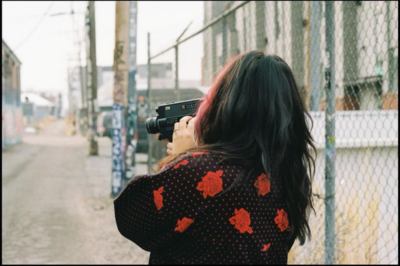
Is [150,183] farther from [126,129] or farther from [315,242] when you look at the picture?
[126,129]

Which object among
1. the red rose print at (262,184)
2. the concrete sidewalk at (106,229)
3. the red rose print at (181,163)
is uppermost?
the red rose print at (181,163)

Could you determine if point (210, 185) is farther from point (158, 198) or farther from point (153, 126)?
point (153, 126)

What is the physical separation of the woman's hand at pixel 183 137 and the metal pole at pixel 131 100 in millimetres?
8102

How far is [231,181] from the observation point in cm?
159

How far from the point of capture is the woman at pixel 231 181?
1.59m

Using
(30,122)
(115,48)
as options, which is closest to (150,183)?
(115,48)

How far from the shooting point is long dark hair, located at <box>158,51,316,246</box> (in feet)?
5.38

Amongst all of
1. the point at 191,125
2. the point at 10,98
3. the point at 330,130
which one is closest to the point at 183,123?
the point at 191,125

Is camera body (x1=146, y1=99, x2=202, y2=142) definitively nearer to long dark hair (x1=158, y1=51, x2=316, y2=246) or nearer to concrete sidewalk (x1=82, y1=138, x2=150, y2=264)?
long dark hair (x1=158, y1=51, x2=316, y2=246)

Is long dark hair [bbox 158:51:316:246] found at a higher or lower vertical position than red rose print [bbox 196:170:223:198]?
higher

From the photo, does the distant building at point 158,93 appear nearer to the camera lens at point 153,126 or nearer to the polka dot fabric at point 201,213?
the camera lens at point 153,126

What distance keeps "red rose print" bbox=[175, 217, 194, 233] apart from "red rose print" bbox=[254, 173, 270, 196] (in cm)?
21

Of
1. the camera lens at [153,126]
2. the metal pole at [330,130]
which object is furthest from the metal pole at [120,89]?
the camera lens at [153,126]

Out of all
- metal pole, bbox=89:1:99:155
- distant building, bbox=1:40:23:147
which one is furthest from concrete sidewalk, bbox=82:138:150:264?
distant building, bbox=1:40:23:147
